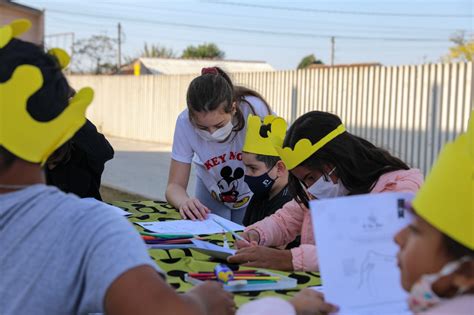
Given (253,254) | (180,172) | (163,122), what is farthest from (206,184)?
(163,122)

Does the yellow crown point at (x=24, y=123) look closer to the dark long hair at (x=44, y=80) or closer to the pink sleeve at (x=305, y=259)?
the dark long hair at (x=44, y=80)

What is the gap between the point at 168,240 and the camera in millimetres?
2295

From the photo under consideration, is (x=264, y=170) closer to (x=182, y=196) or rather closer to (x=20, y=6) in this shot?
(x=182, y=196)

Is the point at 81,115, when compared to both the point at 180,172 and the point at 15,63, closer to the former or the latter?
the point at 15,63

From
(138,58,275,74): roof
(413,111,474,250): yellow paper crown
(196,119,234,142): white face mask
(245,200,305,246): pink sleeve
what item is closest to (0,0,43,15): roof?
(196,119,234,142): white face mask

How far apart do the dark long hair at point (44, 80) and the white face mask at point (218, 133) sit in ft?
6.64

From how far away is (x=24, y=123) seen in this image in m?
1.13

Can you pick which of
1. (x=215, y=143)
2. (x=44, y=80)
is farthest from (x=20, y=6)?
(x=44, y=80)

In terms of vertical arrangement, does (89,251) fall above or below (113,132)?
above

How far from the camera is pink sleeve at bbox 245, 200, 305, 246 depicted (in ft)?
8.24

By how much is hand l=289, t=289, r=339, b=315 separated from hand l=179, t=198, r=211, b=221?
1.41m

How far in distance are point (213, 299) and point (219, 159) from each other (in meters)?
2.00

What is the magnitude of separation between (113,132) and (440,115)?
42.8ft

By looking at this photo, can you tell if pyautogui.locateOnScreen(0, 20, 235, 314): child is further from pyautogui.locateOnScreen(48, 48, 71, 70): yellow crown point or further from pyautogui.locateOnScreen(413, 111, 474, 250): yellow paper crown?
pyautogui.locateOnScreen(413, 111, 474, 250): yellow paper crown
